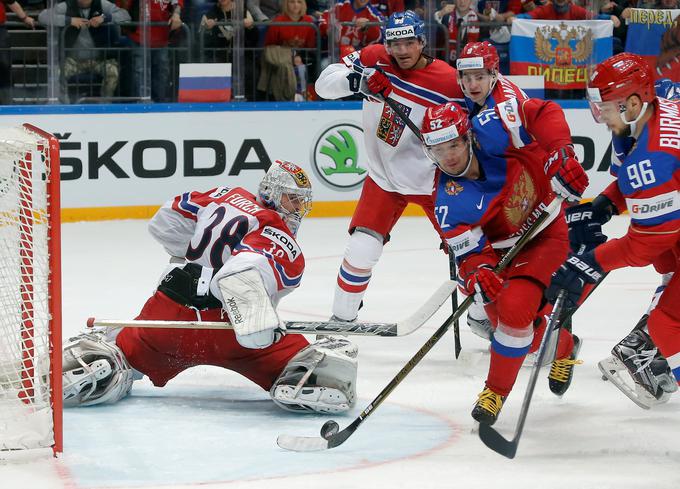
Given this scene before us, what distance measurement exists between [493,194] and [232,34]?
15.2 feet

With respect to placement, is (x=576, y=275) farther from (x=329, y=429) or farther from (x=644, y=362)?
(x=329, y=429)

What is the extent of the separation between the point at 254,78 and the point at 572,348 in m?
4.46

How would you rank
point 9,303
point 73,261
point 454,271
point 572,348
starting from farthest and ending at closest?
point 73,261 → point 454,271 → point 572,348 → point 9,303

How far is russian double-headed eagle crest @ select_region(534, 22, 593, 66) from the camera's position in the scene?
8380mm

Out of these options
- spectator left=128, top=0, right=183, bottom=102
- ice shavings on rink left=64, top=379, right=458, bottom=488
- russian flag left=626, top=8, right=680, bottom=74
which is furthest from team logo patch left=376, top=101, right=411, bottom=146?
russian flag left=626, top=8, right=680, bottom=74

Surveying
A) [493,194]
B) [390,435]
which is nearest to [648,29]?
[493,194]

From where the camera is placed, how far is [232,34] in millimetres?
8070

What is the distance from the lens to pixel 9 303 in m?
3.40

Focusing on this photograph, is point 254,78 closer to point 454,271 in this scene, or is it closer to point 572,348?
point 454,271

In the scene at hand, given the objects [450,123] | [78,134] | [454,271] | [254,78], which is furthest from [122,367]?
[254,78]

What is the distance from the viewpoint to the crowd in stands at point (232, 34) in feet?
25.3

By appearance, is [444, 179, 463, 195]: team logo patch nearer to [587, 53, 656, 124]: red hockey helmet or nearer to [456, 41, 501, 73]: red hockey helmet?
[587, 53, 656, 124]: red hockey helmet

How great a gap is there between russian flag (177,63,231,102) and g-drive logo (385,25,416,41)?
329 cm

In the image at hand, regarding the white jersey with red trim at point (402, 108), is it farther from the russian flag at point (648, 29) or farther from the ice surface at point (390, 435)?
the russian flag at point (648, 29)
